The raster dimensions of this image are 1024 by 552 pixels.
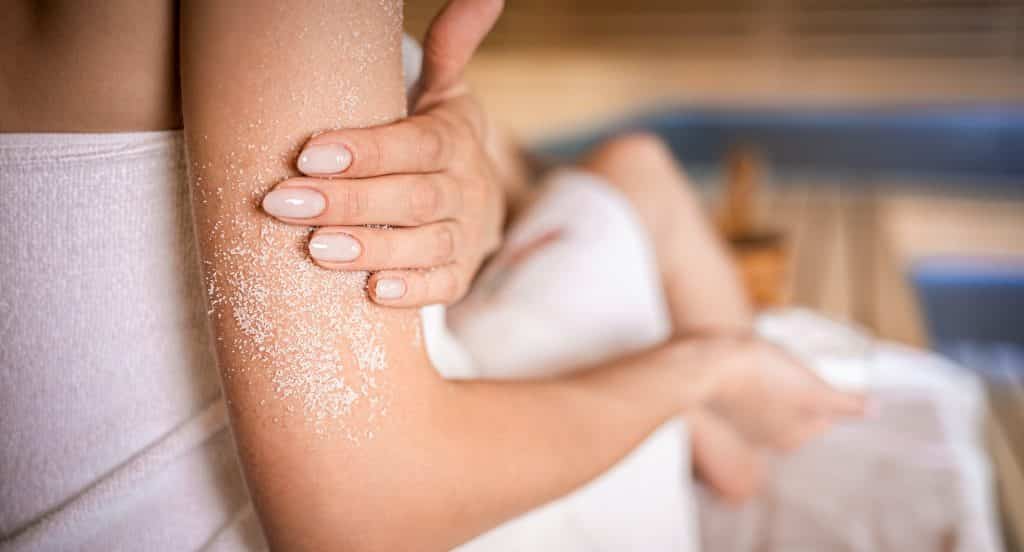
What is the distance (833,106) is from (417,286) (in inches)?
240

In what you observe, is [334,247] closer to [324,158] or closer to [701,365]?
[324,158]

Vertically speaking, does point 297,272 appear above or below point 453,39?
below

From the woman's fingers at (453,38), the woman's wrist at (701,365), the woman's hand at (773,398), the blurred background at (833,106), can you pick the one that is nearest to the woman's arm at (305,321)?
the woman's fingers at (453,38)

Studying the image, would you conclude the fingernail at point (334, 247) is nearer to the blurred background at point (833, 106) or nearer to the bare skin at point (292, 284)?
the bare skin at point (292, 284)

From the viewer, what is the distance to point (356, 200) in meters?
0.51

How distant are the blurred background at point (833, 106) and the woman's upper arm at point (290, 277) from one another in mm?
2996

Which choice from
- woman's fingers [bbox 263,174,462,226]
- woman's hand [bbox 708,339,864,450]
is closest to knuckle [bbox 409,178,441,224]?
woman's fingers [bbox 263,174,462,226]

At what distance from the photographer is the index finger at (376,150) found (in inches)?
19.5

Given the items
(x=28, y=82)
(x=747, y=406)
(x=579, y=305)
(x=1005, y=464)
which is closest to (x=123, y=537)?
(x=28, y=82)

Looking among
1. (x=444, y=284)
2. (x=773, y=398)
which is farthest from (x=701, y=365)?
(x=444, y=284)

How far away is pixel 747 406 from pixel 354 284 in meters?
0.78

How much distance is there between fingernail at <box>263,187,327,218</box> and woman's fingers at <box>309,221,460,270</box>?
0.02 meters

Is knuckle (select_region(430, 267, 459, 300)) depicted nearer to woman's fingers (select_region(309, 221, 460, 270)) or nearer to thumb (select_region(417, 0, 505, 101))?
woman's fingers (select_region(309, 221, 460, 270))

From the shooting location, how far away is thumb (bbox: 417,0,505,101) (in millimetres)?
640
